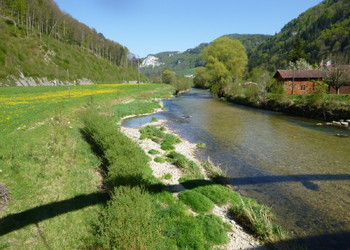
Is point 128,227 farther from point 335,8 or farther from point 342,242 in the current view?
point 335,8

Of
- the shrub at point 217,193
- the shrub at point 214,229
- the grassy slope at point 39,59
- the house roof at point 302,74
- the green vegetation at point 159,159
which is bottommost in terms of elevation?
the shrub at point 214,229

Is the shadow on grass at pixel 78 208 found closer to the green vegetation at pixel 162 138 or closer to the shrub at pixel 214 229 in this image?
the shrub at pixel 214 229

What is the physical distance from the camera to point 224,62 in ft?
179

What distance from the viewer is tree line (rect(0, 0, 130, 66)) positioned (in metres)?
78.8

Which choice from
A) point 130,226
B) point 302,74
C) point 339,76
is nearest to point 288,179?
point 130,226

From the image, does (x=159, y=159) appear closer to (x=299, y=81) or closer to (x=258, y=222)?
(x=258, y=222)

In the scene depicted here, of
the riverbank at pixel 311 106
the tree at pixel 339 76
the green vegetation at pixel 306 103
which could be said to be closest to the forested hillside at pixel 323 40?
the tree at pixel 339 76

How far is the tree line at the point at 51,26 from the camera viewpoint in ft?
259

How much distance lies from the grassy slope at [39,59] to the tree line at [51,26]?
4474mm

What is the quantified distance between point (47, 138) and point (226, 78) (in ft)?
151

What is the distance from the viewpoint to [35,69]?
61.5m

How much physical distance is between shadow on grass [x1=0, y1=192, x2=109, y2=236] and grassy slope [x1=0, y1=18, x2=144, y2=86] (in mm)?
57587

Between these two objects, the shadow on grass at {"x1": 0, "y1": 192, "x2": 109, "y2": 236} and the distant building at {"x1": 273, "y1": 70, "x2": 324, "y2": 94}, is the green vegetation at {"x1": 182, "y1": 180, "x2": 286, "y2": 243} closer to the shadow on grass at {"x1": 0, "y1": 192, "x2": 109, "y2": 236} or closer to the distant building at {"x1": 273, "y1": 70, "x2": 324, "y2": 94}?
the shadow on grass at {"x1": 0, "y1": 192, "x2": 109, "y2": 236}

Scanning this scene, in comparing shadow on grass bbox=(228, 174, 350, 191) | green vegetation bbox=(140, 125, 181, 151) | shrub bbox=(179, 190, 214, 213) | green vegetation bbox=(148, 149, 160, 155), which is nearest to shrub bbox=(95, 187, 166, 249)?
shrub bbox=(179, 190, 214, 213)
